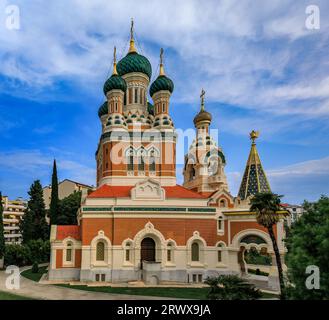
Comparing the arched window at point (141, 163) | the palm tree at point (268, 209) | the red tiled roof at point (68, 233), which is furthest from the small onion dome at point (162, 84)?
the palm tree at point (268, 209)

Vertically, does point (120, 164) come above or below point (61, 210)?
above

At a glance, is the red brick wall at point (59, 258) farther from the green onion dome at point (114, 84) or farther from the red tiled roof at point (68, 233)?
the green onion dome at point (114, 84)

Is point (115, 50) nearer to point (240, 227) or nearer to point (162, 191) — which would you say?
point (162, 191)

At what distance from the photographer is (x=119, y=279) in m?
23.9

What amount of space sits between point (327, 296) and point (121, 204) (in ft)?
57.0

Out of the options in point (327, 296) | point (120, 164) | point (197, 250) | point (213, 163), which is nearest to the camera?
point (327, 296)

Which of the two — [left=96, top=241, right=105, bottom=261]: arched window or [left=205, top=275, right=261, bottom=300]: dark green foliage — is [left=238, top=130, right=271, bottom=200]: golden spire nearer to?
[left=96, top=241, right=105, bottom=261]: arched window

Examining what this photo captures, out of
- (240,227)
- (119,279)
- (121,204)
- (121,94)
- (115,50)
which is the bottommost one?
(119,279)

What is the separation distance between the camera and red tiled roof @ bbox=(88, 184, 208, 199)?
2570 cm

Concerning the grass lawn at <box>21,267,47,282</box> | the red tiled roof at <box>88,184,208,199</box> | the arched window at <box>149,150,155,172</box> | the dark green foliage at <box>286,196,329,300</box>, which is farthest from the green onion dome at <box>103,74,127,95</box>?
the dark green foliage at <box>286,196,329,300</box>

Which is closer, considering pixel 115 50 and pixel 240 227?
pixel 240 227

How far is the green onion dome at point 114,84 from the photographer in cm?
3025
